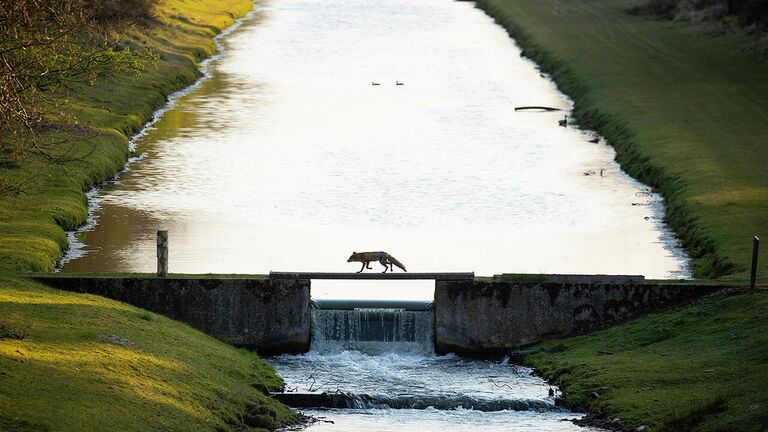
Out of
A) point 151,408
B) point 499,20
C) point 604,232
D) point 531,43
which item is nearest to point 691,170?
point 604,232

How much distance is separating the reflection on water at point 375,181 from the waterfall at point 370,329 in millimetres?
7043

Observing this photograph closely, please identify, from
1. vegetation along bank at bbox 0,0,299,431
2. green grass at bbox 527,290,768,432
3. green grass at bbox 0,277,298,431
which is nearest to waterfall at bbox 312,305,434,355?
green grass at bbox 0,277,298,431

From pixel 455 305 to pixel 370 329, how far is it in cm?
249

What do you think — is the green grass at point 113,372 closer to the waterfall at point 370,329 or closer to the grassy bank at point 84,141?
the waterfall at point 370,329

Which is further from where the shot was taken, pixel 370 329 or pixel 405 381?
pixel 370 329

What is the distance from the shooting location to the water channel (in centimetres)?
3706

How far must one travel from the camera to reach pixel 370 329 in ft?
131

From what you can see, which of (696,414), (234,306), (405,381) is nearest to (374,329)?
(405,381)

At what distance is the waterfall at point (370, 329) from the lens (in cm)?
3984

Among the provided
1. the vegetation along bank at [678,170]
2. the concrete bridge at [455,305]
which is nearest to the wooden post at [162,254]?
the concrete bridge at [455,305]

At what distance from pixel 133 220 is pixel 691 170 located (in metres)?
24.1

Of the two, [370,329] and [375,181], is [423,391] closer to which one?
→ [370,329]

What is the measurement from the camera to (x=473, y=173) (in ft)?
216

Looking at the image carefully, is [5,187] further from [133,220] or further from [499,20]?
[499,20]
